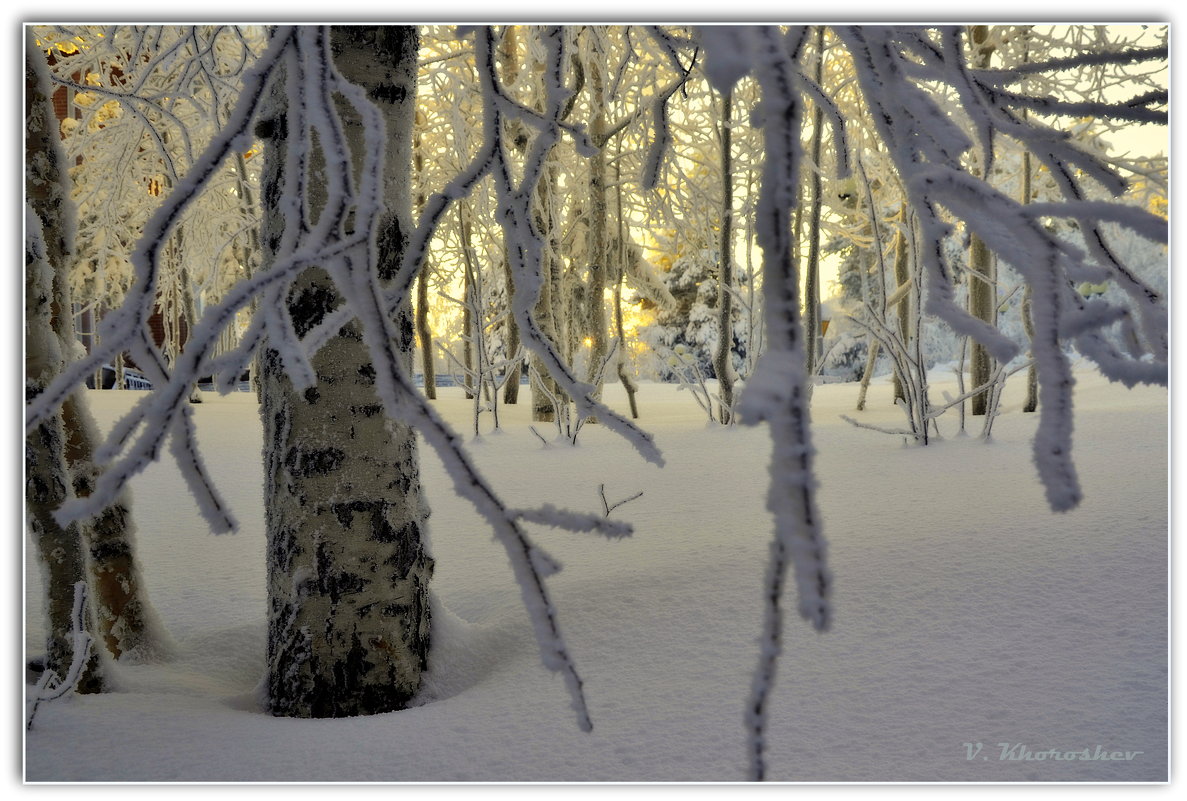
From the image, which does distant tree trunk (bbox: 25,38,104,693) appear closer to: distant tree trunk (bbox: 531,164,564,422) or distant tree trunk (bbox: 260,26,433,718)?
distant tree trunk (bbox: 260,26,433,718)

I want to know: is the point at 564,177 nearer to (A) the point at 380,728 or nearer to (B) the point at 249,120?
(A) the point at 380,728

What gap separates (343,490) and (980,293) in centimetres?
306

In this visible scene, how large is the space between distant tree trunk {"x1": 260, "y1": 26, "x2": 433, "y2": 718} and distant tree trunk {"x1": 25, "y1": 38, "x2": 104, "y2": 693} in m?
0.30

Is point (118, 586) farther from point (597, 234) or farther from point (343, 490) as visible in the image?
point (597, 234)

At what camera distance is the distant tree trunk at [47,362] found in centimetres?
134

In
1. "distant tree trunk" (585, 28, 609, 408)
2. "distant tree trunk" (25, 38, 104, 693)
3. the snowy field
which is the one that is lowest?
the snowy field

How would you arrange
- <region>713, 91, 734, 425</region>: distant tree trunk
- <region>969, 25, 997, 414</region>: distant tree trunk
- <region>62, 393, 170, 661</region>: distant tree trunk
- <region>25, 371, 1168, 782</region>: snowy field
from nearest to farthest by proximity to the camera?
<region>25, 371, 1168, 782</region>: snowy field < <region>62, 393, 170, 661</region>: distant tree trunk < <region>969, 25, 997, 414</region>: distant tree trunk < <region>713, 91, 734, 425</region>: distant tree trunk

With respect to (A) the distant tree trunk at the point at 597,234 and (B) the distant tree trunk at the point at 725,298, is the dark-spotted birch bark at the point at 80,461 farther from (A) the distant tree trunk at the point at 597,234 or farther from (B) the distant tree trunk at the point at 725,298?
(A) the distant tree trunk at the point at 597,234

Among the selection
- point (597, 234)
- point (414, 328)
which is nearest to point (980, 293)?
point (597, 234)

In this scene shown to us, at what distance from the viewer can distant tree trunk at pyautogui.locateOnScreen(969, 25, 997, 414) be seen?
2.94m

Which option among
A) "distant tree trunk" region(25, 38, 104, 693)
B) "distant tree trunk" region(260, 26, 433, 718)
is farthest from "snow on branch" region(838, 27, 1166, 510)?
"distant tree trunk" region(25, 38, 104, 693)

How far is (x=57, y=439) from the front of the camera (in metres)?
1.35

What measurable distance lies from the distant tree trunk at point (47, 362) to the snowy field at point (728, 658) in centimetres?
12

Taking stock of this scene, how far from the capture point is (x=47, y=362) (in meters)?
1.38
